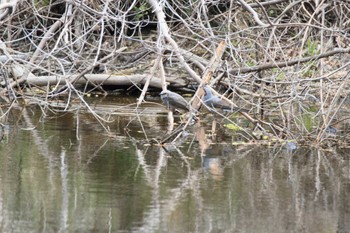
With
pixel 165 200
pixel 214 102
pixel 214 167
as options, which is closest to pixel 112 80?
pixel 214 102

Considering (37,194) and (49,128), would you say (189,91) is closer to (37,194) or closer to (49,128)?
(49,128)

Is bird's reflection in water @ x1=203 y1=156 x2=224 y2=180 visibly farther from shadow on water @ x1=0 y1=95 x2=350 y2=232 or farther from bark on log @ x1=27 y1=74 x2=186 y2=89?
bark on log @ x1=27 y1=74 x2=186 y2=89

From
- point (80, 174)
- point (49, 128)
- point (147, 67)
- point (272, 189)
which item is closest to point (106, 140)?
point (49, 128)

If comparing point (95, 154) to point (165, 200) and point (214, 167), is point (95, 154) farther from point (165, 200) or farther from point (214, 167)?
point (165, 200)

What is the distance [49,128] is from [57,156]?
204cm

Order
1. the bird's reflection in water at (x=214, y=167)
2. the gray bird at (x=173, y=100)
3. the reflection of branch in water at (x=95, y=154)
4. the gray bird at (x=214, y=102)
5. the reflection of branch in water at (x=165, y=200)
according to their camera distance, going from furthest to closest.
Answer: the gray bird at (x=173, y=100)
the gray bird at (x=214, y=102)
the reflection of branch in water at (x=95, y=154)
the bird's reflection in water at (x=214, y=167)
the reflection of branch in water at (x=165, y=200)

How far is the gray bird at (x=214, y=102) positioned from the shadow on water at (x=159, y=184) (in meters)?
0.41

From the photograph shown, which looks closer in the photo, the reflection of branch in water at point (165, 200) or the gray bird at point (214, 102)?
the reflection of branch in water at point (165, 200)

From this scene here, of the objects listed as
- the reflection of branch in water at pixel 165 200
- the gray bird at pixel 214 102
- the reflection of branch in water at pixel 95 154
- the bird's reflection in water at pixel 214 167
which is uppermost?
the gray bird at pixel 214 102

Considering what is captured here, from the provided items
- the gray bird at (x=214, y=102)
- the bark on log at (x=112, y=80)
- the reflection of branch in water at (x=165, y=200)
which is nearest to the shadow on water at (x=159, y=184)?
the reflection of branch in water at (x=165, y=200)

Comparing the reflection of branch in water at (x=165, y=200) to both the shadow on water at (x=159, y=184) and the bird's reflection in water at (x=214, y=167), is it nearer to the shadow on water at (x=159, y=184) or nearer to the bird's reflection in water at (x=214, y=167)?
the shadow on water at (x=159, y=184)

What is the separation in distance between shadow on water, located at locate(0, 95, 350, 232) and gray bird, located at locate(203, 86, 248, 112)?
41cm

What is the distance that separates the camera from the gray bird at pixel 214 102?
10.1 metres

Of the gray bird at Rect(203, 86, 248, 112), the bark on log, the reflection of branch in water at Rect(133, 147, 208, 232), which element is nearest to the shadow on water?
the reflection of branch in water at Rect(133, 147, 208, 232)
